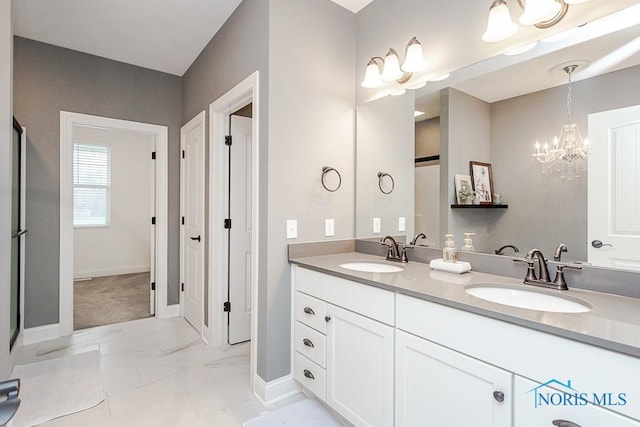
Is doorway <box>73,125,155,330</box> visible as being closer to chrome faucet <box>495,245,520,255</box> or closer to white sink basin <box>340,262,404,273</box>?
white sink basin <box>340,262,404,273</box>

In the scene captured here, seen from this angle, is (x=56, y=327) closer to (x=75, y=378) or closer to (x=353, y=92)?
(x=75, y=378)

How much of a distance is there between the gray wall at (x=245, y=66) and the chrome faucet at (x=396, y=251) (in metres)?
0.79

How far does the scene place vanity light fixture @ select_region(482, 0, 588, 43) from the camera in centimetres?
137

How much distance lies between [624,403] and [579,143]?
1.01 m

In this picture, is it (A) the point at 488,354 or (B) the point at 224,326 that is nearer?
(A) the point at 488,354

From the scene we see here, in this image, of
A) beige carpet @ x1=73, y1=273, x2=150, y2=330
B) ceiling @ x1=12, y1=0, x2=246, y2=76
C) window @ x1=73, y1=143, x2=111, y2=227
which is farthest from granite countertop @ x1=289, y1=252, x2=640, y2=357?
window @ x1=73, y1=143, x2=111, y2=227

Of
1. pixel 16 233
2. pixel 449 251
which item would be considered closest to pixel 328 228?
pixel 449 251

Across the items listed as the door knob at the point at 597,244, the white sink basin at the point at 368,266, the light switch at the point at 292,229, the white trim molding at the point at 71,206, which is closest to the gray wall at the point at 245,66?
the light switch at the point at 292,229

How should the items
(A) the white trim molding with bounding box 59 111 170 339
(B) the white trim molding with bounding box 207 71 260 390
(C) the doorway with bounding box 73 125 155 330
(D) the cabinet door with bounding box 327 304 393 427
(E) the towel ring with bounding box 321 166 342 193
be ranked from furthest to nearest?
(C) the doorway with bounding box 73 125 155 330 → (A) the white trim molding with bounding box 59 111 170 339 → (B) the white trim molding with bounding box 207 71 260 390 → (E) the towel ring with bounding box 321 166 342 193 → (D) the cabinet door with bounding box 327 304 393 427

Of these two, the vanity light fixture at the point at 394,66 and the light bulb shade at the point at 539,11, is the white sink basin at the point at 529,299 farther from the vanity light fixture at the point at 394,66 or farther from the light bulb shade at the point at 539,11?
the vanity light fixture at the point at 394,66

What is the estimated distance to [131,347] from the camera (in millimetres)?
2740

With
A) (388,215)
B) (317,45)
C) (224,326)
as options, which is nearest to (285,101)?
(317,45)

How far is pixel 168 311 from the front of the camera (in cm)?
350

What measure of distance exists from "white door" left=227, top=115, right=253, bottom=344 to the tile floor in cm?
23
